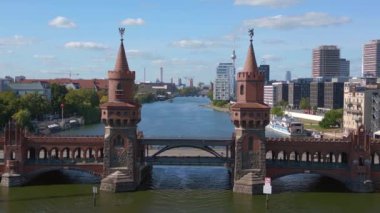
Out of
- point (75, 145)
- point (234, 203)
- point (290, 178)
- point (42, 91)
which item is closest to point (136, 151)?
point (75, 145)

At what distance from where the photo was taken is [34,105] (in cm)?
13975

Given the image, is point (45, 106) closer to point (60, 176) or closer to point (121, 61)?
point (60, 176)

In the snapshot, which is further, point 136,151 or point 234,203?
point 136,151

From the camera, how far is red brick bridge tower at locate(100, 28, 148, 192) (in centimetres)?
6438

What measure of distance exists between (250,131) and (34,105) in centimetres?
8771

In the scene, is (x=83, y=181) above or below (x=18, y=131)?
below

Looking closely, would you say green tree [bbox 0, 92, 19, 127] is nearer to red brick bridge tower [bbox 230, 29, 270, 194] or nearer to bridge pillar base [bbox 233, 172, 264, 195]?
red brick bridge tower [bbox 230, 29, 270, 194]

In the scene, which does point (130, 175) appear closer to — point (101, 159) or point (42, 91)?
point (101, 159)

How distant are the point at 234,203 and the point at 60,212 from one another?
56.2 ft

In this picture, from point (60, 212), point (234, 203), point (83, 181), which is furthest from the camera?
point (83, 181)

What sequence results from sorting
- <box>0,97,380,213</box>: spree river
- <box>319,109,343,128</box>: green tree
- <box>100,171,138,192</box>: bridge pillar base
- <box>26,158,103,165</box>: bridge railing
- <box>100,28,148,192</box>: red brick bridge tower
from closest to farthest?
1. <box>0,97,380,213</box>: spree river
2. <box>100,171,138,192</box>: bridge pillar base
3. <box>100,28,148,192</box>: red brick bridge tower
4. <box>26,158,103,165</box>: bridge railing
5. <box>319,109,343,128</box>: green tree

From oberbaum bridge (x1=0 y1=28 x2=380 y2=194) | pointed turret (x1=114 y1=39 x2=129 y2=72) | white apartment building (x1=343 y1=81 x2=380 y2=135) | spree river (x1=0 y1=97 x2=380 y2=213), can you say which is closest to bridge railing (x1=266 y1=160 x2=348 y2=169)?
oberbaum bridge (x1=0 y1=28 x2=380 y2=194)

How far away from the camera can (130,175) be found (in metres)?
64.3

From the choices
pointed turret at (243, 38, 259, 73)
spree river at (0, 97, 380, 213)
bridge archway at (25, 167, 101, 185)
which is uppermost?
pointed turret at (243, 38, 259, 73)
